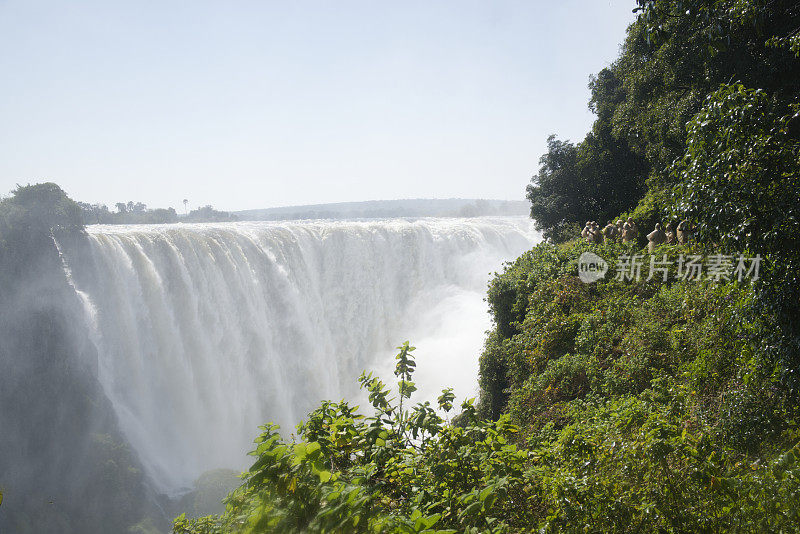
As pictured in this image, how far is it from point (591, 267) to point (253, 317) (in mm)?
13273

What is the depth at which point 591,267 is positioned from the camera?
8930 millimetres

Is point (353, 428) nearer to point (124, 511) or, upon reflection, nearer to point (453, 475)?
point (453, 475)

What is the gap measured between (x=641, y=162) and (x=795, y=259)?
1275 cm

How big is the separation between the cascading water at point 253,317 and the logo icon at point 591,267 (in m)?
9.54

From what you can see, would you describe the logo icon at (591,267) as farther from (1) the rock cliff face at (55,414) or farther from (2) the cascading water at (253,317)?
(1) the rock cliff face at (55,414)

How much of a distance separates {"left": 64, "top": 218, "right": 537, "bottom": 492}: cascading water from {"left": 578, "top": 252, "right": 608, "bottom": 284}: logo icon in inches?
376

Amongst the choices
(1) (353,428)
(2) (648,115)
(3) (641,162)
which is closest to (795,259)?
(1) (353,428)

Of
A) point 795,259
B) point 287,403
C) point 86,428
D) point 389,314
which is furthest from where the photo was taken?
point 389,314

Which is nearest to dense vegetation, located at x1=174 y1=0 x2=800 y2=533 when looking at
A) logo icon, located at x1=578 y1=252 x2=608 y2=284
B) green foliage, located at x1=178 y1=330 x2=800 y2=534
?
green foliage, located at x1=178 y1=330 x2=800 y2=534

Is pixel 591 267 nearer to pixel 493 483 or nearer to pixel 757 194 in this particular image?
pixel 757 194

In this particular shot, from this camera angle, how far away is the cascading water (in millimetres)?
14891

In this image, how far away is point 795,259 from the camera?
3.18 meters

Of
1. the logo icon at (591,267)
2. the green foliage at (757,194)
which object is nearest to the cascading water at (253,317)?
the logo icon at (591,267)

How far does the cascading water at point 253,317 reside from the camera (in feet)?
48.9
